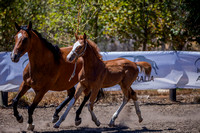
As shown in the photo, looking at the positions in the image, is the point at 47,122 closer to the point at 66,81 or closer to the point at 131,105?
the point at 66,81

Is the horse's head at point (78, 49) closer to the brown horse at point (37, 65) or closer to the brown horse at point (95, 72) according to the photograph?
the brown horse at point (95, 72)

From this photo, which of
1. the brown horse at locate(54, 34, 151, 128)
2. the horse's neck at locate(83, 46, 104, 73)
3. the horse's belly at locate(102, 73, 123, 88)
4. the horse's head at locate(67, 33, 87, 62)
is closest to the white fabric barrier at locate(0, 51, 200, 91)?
the brown horse at locate(54, 34, 151, 128)

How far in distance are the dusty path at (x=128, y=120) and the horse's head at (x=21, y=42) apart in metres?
1.59

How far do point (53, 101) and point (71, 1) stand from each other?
12.9ft

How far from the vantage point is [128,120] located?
6988 millimetres

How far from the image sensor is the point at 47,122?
673cm

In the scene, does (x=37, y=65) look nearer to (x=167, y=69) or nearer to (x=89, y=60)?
(x=89, y=60)

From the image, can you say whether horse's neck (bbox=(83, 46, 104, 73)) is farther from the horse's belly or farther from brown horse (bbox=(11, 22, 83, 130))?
brown horse (bbox=(11, 22, 83, 130))

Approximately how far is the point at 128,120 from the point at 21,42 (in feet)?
10.8

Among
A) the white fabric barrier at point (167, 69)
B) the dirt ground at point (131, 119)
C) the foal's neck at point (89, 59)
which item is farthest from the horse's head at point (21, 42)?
the white fabric barrier at point (167, 69)

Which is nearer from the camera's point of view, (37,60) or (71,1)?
(37,60)

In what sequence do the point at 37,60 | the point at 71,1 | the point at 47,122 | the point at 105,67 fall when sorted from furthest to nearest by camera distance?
the point at 71,1, the point at 47,122, the point at 105,67, the point at 37,60

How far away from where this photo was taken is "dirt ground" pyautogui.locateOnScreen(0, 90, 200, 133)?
5.85m

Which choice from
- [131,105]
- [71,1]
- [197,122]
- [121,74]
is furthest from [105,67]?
[71,1]
